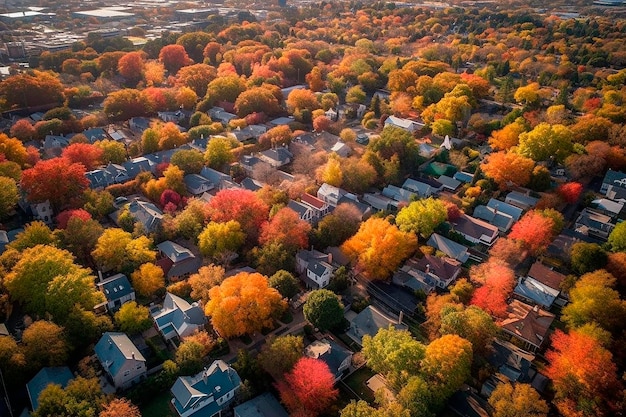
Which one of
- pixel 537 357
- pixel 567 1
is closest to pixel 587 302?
pixel 537 357

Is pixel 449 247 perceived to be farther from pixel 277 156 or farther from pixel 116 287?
pixel 116 287

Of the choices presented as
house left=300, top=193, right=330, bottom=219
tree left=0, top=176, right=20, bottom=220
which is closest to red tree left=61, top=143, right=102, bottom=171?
tree left=0, top=176, right=20, bottom=220

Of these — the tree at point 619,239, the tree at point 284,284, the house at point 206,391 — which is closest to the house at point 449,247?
the tree at point 619,239

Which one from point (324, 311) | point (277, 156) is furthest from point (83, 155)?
point (324, 311)

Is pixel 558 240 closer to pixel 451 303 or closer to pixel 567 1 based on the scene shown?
pixel 451 303

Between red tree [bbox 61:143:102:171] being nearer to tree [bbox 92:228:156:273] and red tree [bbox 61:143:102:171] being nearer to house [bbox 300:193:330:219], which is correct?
tree [bbox 92:228:156:273]

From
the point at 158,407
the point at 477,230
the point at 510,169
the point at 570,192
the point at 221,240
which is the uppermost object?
the point at 510,169

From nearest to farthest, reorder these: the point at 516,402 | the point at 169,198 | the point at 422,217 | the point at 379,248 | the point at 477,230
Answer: the point at 516,402, the point at 379,248, the point at 422,217, the point at 477,230, the point at 169,198
